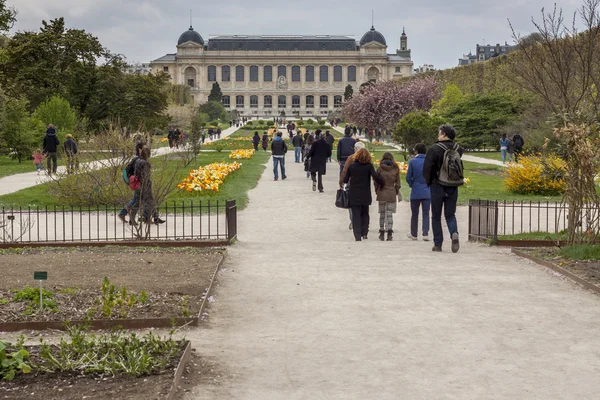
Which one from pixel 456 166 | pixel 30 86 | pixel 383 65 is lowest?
pixel 456 166

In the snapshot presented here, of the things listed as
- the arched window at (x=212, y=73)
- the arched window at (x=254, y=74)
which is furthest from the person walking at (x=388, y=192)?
the arched window at (x=254, y=74)

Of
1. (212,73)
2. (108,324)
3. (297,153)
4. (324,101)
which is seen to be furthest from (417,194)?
(212,73)

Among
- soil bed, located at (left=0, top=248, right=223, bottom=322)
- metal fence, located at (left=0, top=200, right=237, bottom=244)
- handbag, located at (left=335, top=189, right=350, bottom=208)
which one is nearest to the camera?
soil bed, located at (left=0, top=248, right=223, bottom=322)

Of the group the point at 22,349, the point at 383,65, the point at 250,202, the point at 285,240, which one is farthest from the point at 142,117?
the point at 383,65

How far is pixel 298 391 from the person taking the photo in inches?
208

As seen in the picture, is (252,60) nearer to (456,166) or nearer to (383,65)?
(383,65)

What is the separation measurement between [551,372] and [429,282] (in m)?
3.07

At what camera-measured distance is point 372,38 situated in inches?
5655

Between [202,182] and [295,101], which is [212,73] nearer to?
[295,101]

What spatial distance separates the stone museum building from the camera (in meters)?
141

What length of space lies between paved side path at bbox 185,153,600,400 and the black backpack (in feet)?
2.78

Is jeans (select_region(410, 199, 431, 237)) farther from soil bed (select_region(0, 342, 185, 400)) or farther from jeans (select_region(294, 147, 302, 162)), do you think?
jeans (select_region(294, 147, 302, 162))

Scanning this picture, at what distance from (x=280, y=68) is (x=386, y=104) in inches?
3758

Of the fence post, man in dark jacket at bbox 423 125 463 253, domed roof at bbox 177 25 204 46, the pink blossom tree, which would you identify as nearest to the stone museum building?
domed roof at bbox 177 25 204 46
